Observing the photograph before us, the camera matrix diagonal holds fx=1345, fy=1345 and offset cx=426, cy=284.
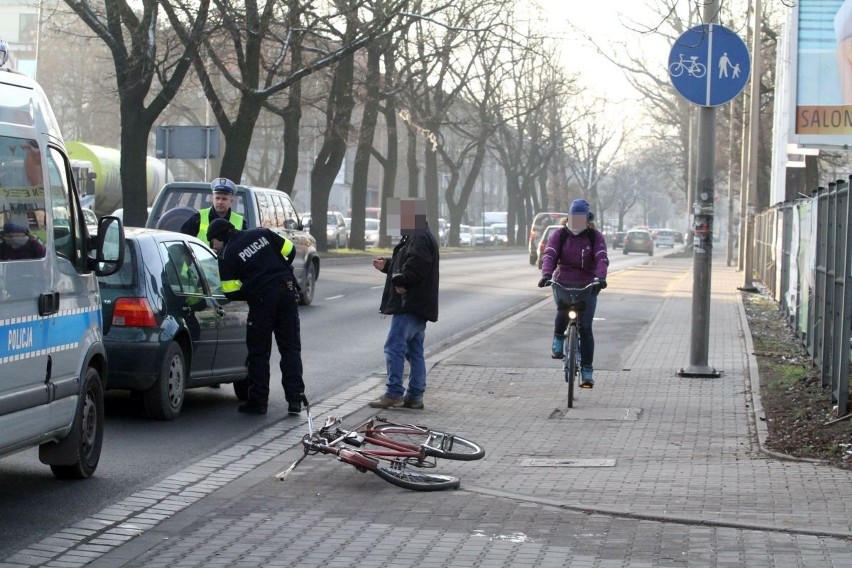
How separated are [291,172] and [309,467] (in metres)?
33.0

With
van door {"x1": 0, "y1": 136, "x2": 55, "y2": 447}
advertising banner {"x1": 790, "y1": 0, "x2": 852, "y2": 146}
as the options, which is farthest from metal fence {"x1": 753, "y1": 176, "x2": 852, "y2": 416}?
advertising banner {"x1": 790, "y1": 0, "x2": 852, "y2": 146}

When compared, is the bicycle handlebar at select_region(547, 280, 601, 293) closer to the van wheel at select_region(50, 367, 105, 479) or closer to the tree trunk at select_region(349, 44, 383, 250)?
the van wheel at select_region(50, 367, 105, 479)

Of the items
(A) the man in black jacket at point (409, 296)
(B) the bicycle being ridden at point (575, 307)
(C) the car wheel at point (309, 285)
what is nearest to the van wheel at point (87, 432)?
(A) the man in black jacket at point (409, 296)

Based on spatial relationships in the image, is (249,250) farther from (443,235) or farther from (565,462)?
(443,235)

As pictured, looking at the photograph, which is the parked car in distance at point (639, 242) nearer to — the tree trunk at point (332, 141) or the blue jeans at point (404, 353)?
the tree trunk at point (332, 141)

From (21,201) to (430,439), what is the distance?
2.89m

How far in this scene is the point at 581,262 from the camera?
12156 mm

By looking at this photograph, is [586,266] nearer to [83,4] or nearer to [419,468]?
[419,468]

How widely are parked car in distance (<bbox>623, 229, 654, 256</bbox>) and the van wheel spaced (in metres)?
71.7

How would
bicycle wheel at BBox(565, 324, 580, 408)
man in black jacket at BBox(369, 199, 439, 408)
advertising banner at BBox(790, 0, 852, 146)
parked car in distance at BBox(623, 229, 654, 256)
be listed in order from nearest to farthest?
man in black jacket at BBox(369, 199, 439, 408)
bicycle wheel at BBox(565, 324, 580, 408)
advertising banner at BBox(790, 0, 852, 146)
parked car in distance at BBox(623, 229, 654, 256)

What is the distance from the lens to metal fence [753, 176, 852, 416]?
1019 centimetres

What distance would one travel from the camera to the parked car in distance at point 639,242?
78562 mm

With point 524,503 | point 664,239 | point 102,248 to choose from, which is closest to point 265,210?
point 102,248

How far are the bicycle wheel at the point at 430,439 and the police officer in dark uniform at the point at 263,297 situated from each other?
98.1 inches
